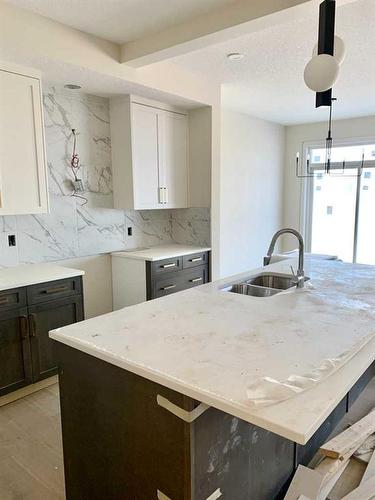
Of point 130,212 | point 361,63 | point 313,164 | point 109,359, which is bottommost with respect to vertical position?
point 109,359

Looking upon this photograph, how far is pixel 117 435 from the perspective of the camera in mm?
1438

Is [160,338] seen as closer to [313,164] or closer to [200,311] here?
[200,311]

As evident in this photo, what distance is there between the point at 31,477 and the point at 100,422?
910 millimetres

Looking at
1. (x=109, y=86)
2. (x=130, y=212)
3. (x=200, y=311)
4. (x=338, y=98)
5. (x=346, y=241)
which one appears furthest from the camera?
(x=346, y=241)

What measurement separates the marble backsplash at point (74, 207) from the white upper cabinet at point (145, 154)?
139 millimetres

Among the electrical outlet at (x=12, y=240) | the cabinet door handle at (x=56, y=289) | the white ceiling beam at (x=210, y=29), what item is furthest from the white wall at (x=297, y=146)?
the electrical outlet at (x=12, y=240)

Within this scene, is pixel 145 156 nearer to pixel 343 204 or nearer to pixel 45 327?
pixel 45 327

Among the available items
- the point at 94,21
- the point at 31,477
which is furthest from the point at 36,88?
the point at 31,477

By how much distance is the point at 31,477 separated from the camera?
2037 mm

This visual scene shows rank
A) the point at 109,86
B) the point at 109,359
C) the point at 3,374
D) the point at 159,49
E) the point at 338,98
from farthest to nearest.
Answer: the point at 338,98, the point at 109,86, the point at 159,49, the point at 3,374, the point at 109,359

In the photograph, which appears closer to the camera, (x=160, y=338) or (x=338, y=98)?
(x=160, y=338)

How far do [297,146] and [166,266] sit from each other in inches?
156

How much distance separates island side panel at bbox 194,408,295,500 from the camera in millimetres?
1222

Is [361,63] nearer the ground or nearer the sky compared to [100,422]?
nearer the sky
